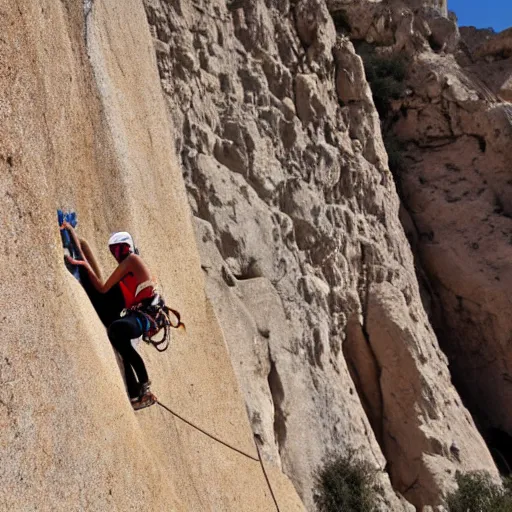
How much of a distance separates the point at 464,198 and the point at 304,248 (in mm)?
7406

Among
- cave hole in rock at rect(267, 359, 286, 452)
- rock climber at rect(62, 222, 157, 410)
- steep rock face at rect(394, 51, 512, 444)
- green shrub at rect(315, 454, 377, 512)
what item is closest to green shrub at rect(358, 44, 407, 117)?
steep rock face at rect(394, 51, 512, 444)

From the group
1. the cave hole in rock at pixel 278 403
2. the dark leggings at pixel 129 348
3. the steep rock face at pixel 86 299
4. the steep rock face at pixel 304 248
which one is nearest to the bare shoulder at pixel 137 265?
the dark leggings at pixel 129 348

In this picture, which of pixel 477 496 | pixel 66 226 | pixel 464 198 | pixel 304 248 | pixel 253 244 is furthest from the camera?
pixel 464 198

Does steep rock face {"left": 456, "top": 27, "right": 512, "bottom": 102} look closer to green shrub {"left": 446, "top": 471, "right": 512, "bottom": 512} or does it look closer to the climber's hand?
green shrub {"left": 446, "top": 471, "right": 512, "bottom": 512}

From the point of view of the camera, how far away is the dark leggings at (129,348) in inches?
154

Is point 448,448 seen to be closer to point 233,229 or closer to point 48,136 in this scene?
point 233,229

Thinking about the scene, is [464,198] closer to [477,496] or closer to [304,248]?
[304,248]

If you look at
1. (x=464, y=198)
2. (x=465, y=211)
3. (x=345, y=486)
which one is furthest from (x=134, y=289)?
(x=464, y=198)

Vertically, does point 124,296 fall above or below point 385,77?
below

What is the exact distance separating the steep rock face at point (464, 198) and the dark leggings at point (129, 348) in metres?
12.3

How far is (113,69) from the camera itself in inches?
231

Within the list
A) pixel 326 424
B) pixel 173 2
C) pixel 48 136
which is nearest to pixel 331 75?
pixel 173 2

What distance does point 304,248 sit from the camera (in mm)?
11367

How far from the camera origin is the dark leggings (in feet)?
12.8
